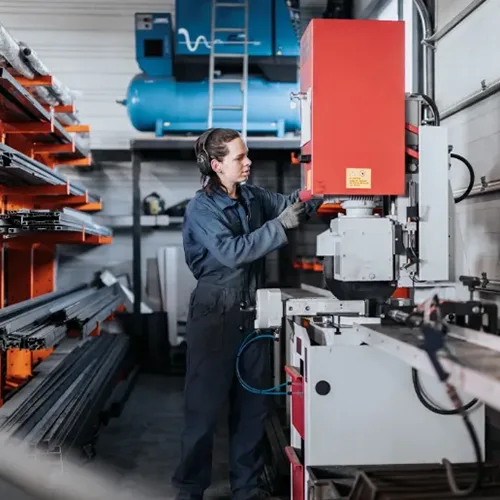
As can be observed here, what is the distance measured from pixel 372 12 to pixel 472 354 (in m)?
3.75

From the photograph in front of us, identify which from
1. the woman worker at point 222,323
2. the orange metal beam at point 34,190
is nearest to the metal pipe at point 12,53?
the orange metal beam at point 34,190

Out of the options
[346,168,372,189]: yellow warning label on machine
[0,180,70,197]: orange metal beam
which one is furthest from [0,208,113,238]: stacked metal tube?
[346,168,372,189]: yellow warning label on machine

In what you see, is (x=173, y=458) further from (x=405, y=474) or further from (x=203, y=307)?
(x=405, y=474)

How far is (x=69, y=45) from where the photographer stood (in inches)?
232

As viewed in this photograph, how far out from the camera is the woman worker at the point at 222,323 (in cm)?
245

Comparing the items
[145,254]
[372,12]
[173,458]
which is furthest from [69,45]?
[173,458]

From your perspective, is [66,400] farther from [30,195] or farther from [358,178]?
[358,178]

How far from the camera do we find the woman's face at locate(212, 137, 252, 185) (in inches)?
100.0

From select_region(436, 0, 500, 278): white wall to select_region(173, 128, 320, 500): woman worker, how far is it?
84 cm

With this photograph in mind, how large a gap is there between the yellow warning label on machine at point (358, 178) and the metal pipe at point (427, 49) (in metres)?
1.41

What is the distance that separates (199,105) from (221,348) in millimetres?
2906

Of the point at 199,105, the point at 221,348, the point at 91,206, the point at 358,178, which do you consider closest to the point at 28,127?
the point at 199,105

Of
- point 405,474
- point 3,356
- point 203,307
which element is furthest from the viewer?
point 3,356

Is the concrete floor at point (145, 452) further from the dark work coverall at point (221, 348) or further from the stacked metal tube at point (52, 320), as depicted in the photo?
the stacked metal tube at point (52, 320)
